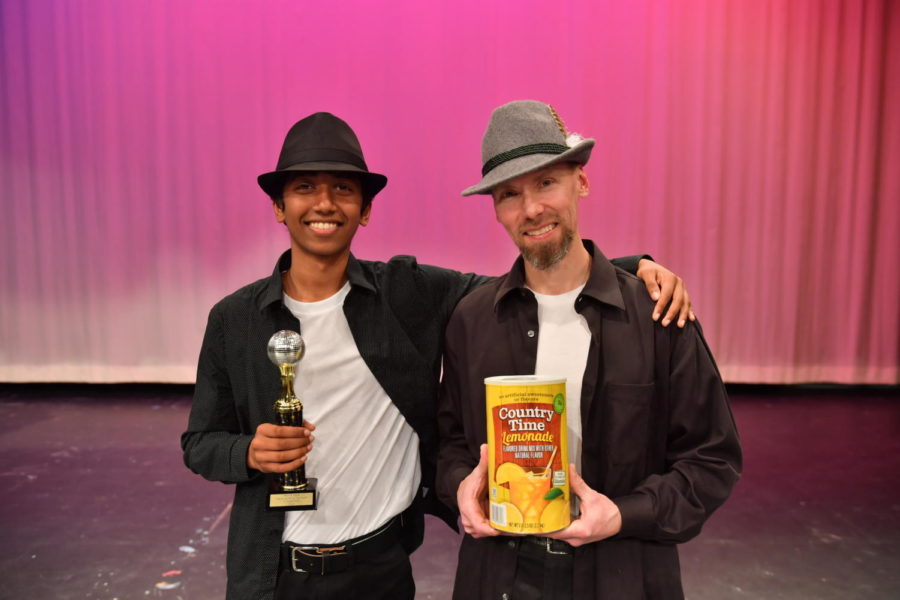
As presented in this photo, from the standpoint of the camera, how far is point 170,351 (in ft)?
18.4

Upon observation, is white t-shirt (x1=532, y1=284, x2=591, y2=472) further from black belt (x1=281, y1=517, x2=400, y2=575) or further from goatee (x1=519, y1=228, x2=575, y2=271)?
black belt (x1=281, y1=517, x2=400, y2=575)

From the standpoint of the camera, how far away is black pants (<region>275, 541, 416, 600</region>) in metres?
1.39

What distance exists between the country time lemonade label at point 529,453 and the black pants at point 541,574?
0.71 ft

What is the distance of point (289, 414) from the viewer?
4.00 ft

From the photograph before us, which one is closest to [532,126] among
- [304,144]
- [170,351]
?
[304,144]

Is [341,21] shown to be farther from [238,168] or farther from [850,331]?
[850,331]

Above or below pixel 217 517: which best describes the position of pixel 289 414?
above

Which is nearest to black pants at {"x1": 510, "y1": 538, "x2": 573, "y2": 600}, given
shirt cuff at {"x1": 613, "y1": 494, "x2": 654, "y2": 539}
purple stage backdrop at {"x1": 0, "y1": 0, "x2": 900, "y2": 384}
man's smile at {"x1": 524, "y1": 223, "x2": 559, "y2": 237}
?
shirt cuff at {"x1": 613, "y1": 494, "x2": 654, "y2": 539}

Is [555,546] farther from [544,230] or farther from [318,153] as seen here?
[318,153]

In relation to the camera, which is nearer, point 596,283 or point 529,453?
point 529,453

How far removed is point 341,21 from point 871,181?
438 centimetres

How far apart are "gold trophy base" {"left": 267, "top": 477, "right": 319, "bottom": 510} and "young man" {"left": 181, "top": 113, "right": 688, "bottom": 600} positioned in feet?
0.38

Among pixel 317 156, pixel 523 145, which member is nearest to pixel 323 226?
pixel 317 156

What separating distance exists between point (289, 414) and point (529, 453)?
49 centimetres
